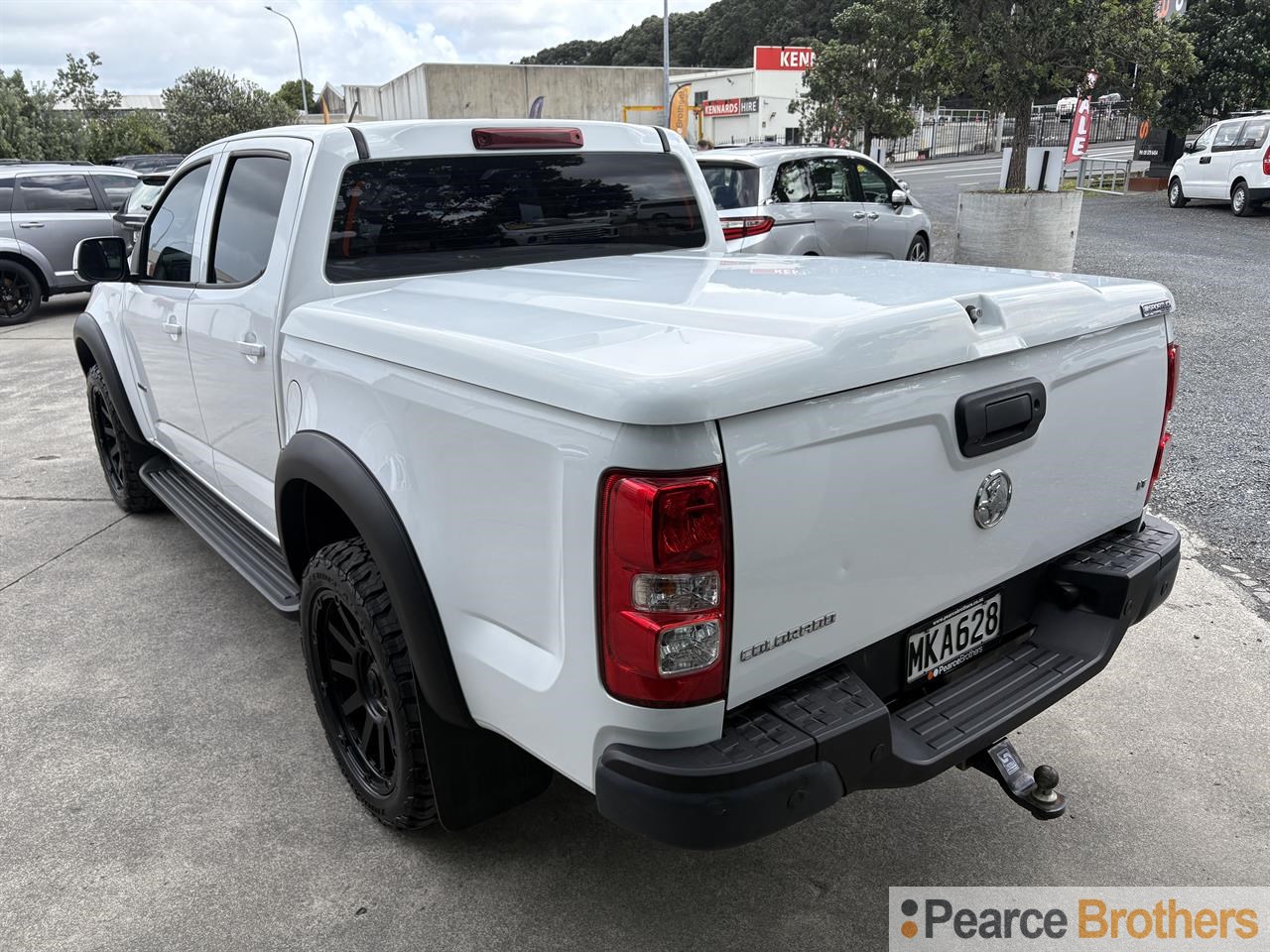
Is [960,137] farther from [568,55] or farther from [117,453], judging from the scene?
[568,55]

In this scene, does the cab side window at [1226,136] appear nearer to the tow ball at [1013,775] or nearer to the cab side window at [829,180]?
the cab side window at [829,180]

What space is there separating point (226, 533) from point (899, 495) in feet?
9.47

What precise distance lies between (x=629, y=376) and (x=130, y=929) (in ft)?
6.48

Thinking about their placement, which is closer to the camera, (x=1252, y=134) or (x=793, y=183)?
(x=793, y=183)

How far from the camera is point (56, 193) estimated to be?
12273mm

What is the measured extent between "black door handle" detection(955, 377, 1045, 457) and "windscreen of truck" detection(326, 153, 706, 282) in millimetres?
1848

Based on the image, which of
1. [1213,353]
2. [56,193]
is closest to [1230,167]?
[1213,353]

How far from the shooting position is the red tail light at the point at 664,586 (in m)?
1.68

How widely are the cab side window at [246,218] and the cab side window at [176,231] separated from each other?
0.27 m

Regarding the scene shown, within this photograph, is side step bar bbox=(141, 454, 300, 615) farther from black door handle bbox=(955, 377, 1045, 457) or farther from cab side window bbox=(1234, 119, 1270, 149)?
cab side window bbox=(1234, 119, 1270, 149)

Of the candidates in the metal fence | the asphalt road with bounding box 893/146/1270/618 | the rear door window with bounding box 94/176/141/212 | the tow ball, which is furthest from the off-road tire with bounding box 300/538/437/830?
the metal fence

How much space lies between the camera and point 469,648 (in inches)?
84.3

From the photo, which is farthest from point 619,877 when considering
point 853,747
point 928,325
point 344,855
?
point 928,325

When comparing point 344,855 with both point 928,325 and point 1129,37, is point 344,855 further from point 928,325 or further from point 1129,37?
point 1129,37
